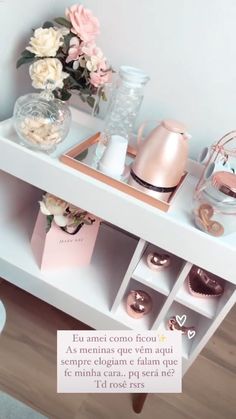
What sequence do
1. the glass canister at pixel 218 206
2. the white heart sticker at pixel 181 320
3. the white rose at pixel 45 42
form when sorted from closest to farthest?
the glass canister at pixel 218 206 → the white rose at pixel 45 42 → the white heart sticker at pixel 181 320

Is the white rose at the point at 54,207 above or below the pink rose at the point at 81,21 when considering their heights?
below

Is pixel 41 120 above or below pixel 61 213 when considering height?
above

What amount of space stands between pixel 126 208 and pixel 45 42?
0.49 metres

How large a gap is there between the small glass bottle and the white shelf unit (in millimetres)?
100

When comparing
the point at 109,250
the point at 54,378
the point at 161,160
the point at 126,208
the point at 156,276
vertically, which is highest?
the point at 161,160

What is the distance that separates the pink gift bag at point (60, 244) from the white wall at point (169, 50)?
40 centimetres

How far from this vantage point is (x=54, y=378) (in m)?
1.25

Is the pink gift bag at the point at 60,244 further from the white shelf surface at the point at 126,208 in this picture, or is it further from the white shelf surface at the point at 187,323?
the white shelf surface at the point at 187,323

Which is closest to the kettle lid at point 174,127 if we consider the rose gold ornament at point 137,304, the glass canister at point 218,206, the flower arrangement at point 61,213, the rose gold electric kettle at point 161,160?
the rose gold electric kettle at point 161,160

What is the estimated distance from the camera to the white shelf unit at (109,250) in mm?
937

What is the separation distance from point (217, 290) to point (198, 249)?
9.5 inches

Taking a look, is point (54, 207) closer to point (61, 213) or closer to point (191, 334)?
point (61, 213)

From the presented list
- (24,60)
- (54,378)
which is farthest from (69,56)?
(54,378)

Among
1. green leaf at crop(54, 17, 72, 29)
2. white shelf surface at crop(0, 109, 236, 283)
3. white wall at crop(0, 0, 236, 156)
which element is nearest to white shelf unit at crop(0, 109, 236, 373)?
white shelf surface at crop(0, 109, 236, 283)
